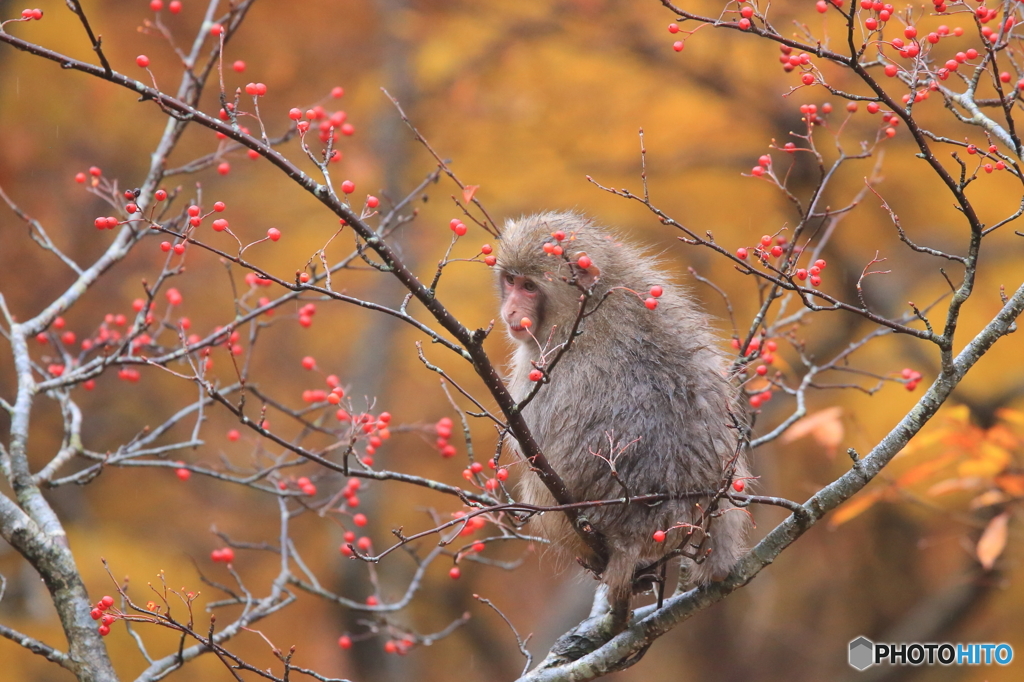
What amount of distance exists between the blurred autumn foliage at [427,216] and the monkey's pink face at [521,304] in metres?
3.53

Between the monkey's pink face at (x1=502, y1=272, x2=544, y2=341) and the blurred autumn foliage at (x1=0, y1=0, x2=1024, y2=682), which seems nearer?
the monkey's pink face at (x1=502, y1=272, x2=544, y2=341)

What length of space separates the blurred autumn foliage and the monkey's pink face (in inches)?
139

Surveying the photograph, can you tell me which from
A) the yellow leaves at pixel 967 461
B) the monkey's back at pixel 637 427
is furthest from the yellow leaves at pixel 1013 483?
the monkey's back at pixel 637 427

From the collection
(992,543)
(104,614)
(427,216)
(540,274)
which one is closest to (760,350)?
(540,274)

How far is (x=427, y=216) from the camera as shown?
9.95 meters

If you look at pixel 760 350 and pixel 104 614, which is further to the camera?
pixel 760 350

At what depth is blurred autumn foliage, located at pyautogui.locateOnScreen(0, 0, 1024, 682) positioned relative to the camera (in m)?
8.15

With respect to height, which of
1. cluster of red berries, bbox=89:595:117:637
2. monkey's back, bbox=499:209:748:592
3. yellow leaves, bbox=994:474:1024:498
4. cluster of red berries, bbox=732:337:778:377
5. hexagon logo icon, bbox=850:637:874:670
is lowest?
cluster of red berries, bbox=89:595:117:637

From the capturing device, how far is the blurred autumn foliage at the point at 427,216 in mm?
8148

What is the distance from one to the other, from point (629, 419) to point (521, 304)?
80 centimetres

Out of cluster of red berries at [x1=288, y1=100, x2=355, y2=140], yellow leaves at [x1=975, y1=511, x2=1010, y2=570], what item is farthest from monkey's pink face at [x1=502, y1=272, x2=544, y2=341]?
yellow leaves at [x1=975, y1=511, x2=1010, y2=570]

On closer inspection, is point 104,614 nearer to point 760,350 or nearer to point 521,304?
point 521,304

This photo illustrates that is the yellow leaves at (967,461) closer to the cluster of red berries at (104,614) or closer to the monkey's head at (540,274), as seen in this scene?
the monkey's head at (540,274)

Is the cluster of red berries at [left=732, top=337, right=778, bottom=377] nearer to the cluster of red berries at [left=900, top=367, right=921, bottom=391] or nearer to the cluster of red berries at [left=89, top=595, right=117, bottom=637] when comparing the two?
the cluster of red berries at [left=900, top=367, right=921, bottom=391]
